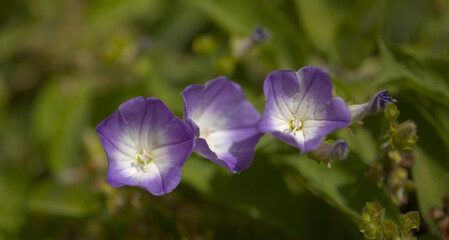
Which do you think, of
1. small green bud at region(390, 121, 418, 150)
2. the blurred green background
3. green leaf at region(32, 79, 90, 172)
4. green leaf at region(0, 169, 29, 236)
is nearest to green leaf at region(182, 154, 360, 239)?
the blurred green background

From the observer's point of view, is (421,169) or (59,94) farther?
(59,94)

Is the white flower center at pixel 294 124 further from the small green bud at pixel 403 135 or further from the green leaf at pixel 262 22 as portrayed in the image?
the green leaf at pixel 262 22

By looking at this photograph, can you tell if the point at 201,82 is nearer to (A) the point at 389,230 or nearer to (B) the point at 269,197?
(B) the point at 269,197

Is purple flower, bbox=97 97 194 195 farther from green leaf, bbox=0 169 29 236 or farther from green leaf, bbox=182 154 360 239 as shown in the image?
green leaf, bbox=0 169 29 236

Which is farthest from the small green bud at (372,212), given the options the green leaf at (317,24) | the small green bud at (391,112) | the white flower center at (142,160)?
the green leaf at (317,24)

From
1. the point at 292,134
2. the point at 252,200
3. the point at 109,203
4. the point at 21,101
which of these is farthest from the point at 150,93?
the point at 21,101

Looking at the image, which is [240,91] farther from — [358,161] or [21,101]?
[21,101]
